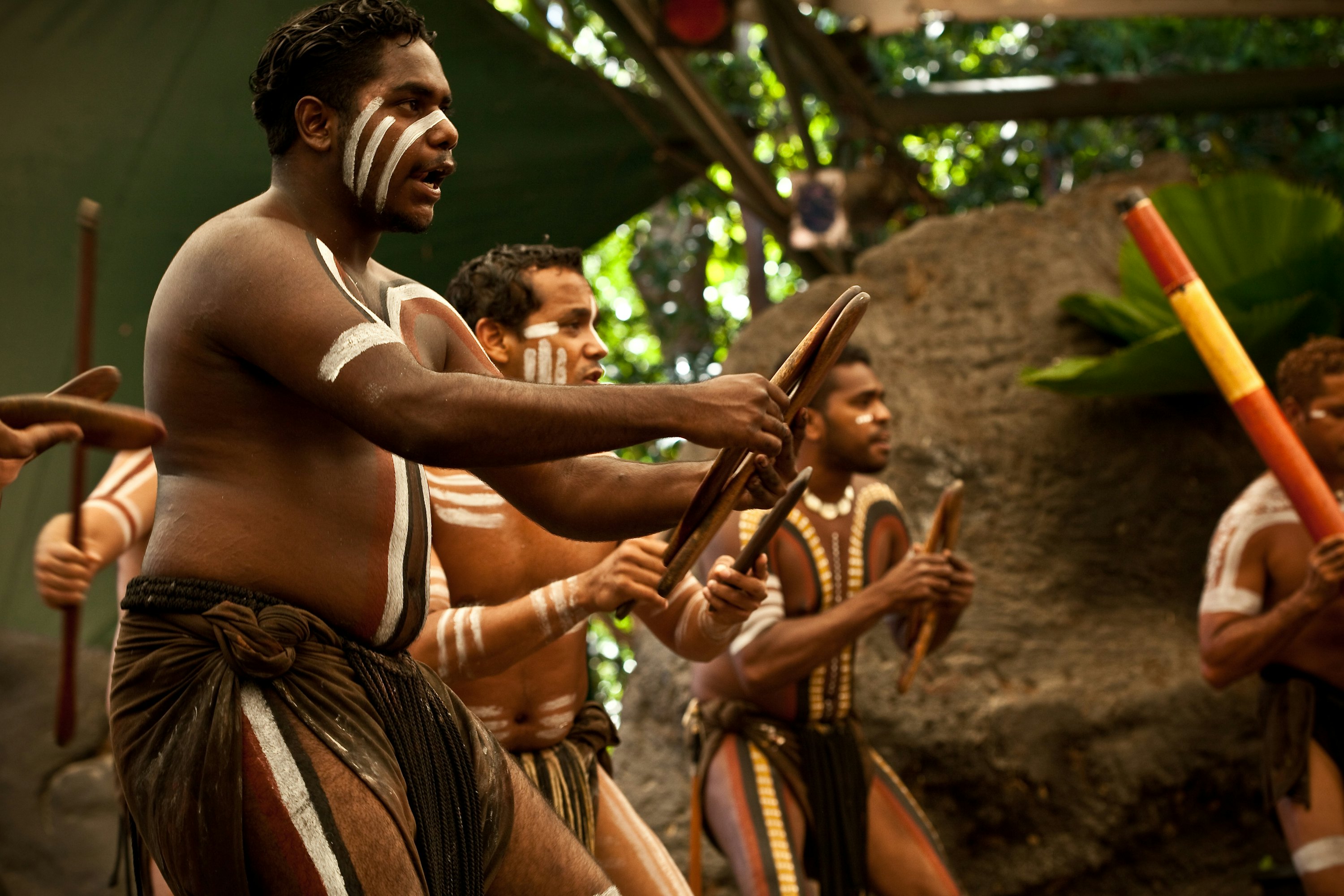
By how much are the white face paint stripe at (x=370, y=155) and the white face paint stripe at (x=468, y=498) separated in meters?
1.12

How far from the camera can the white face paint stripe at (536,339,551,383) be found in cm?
322

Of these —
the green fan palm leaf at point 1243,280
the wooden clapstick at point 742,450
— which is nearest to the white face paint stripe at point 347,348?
the wooden clapstick at point 742,450

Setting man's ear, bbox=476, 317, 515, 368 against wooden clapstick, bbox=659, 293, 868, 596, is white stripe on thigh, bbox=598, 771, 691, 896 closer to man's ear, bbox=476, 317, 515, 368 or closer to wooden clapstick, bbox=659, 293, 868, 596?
wooden clapstick, bbox=659, 293, 868, 596

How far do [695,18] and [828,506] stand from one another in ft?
7.72

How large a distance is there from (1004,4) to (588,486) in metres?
4.78

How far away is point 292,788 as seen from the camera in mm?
1786

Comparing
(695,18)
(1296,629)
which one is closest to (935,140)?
(695,18)

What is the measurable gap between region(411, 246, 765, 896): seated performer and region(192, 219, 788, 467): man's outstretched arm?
90cm

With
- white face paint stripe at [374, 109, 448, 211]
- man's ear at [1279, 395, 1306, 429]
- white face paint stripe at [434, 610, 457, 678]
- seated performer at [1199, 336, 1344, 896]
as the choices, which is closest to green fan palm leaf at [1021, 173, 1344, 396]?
man's ear at [1279, 395, 1306, 429]

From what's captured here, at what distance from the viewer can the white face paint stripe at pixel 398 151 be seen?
6.77 feet

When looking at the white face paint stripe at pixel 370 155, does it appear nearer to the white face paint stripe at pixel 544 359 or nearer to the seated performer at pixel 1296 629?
the white face paint stripe at pixel 544 359

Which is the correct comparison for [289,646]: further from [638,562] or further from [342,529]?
[638,562]

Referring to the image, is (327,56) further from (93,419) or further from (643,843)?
(643,843)

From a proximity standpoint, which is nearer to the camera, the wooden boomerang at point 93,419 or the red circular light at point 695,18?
the wooden boomerang at point 93,419
